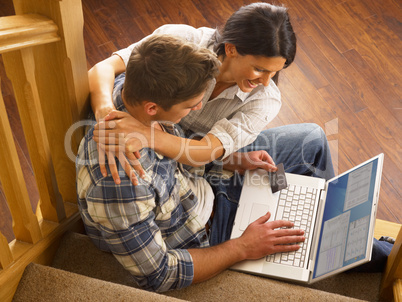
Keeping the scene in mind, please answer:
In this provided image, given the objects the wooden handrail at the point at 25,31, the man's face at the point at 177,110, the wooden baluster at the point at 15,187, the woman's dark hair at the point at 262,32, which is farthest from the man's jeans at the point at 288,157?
the wooden handrail at the point at 25,31

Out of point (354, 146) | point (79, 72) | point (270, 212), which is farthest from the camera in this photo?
point (354, 146)

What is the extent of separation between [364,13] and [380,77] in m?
0.51

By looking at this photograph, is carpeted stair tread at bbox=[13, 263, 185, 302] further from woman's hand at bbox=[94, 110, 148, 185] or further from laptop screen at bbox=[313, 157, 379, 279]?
laptop screen at bbox=[313, 157, 379, 279]

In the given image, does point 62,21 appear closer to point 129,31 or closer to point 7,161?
point 7,161

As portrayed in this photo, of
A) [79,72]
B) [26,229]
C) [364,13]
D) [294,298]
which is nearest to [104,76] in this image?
[79,72]

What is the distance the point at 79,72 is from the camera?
1.39 m

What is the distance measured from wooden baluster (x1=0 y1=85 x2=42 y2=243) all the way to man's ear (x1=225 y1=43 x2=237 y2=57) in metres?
0.76

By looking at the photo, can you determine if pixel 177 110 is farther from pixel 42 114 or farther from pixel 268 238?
pixel 268 238

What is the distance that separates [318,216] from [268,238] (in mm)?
238

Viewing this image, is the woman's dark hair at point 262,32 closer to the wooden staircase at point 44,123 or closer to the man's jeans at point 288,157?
the man's jeans at point 288,157

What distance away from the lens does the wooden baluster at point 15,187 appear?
1.23 meters

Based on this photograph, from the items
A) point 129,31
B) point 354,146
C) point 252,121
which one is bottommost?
point 354,146

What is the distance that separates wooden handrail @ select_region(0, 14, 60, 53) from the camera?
1096mm

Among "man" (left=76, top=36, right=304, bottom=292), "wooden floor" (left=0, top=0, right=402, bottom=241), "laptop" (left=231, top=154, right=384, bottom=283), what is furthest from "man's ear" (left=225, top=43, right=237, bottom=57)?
"wooden floor" (left=0, top=0, right=402, bottom=241)
